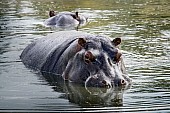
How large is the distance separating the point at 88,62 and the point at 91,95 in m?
0.55

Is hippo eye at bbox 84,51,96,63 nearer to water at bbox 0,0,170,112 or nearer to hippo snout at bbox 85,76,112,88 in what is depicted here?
hippo snout at bbox 85,76,112,88

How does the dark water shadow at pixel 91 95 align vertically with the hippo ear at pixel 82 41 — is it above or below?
below

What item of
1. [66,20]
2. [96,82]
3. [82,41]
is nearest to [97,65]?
[96,82]

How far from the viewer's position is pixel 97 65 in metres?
7.47

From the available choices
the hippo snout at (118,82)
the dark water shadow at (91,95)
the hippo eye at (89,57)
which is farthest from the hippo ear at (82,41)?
the hippo snout at (118,82)

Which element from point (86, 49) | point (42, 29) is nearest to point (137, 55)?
point (86, 49)

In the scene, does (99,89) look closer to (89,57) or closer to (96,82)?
(96,82)

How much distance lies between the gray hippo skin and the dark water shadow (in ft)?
0.26

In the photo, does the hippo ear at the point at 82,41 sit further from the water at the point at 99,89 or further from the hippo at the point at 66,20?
the hippo at the point at 66,20

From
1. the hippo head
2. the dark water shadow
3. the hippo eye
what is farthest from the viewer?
the hippo eye

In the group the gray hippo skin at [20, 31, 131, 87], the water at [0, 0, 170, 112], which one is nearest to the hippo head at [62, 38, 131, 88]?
the gray hippo skin at [20, 31, 131, 87]

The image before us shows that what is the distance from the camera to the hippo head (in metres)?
7.36

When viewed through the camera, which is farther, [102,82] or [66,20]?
[66,20]

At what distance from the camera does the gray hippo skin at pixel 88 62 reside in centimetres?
739
